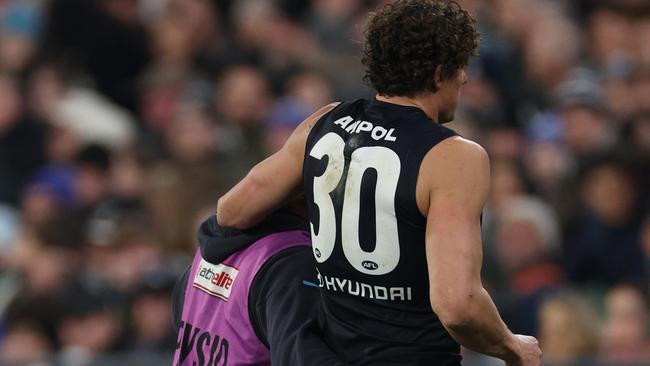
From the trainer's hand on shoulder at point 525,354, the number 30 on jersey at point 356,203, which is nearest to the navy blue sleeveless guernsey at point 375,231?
the number 30 on jersey at point 356,203

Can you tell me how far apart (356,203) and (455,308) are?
465 millimetres

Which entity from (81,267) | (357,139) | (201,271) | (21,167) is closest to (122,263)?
(81,267)

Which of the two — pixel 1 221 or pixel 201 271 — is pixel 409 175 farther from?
pixel 1 221

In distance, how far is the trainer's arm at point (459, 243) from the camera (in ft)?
14.0

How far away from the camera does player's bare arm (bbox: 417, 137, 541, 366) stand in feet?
14.0

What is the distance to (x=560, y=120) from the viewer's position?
31.3ft

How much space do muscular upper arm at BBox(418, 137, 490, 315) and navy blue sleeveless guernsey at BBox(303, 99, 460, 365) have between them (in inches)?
2.8

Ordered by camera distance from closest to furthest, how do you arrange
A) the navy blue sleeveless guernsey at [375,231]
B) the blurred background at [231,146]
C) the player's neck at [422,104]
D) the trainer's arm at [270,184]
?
the navy blue sleeveless guernsey at [375,231] → the player's neck at [422,104] → the trainer's arm at [270,184] → the blurred background at [231,146]

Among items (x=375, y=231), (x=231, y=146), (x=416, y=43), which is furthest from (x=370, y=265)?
(x=231, y=146)

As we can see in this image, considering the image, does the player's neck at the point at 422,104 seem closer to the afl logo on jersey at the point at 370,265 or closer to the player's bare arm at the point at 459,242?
the player's bare arm at the point at 459,242

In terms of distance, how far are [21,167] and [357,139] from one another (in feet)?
22.3

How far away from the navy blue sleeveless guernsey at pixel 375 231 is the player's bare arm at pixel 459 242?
7 cm

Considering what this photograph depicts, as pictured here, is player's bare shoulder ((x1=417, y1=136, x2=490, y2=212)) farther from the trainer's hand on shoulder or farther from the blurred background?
the blurred background

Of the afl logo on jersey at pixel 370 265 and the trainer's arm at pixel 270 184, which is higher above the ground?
the trainer's arm at pixel 270 184
